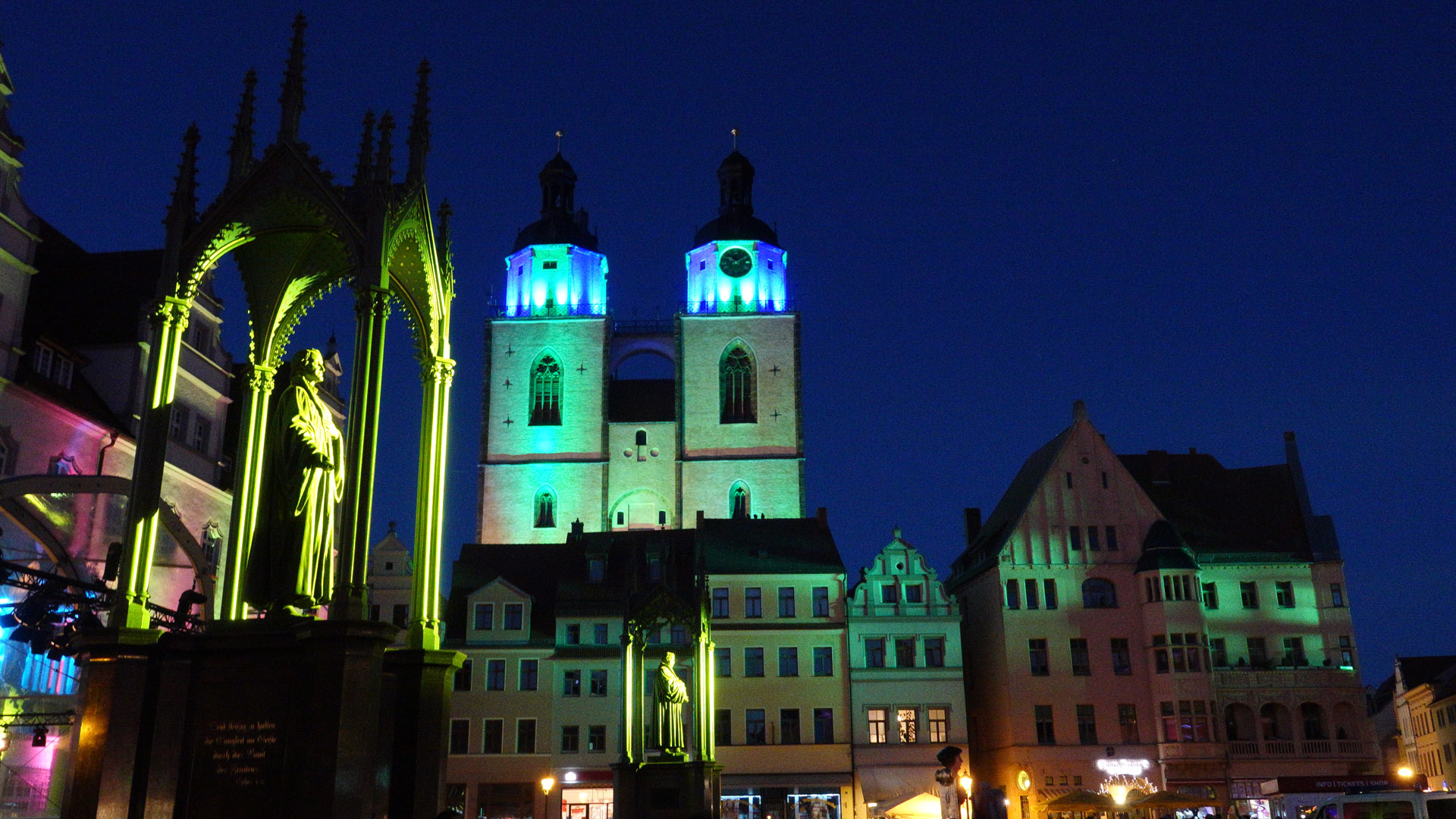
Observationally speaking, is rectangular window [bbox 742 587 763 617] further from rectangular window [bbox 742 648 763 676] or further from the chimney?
the chimney

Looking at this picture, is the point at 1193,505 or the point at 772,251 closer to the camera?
the point at 1193,505

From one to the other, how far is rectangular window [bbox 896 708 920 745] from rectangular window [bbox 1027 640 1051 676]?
509 centimetres

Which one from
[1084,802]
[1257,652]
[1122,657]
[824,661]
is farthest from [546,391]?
[1257,652]

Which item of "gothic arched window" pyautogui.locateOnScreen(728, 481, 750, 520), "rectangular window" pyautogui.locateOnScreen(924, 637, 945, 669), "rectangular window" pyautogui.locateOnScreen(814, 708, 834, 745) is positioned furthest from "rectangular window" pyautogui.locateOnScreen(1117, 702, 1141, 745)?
"gothic arched window" pyautogui.locateOnScreen(728, 481, 750, 520)

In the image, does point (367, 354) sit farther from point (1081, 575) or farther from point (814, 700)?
point (1081, 575)

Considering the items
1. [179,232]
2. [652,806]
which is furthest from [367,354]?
[652,806]

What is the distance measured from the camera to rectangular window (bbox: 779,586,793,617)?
167 ft

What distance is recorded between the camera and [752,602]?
5100 cm

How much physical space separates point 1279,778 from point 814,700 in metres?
17.4

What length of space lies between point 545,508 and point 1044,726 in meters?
27.9

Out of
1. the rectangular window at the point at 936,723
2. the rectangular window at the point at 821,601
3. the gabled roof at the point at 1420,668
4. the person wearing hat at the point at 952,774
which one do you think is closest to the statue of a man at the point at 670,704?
the person wearing hat at the point at 952,774

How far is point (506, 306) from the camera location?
70812 mm

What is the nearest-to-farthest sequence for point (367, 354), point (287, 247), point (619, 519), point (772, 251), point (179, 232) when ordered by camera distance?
point (367, 354)
point (179, 232)
point (287, 247)
point (619, 519)
point (772, 251)

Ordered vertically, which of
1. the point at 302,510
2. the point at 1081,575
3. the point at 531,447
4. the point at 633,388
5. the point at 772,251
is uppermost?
the point at 772,251
